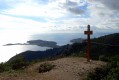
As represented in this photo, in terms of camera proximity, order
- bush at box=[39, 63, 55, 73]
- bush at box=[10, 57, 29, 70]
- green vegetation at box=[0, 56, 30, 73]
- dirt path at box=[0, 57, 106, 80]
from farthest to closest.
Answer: bush at box=[10, 57, 29, 70]
green vegetation at box=[0, 56, 30, 73]
bush at box=[39, 63, 55, 73]
dirt path at box=[0, 57, 106, 80]

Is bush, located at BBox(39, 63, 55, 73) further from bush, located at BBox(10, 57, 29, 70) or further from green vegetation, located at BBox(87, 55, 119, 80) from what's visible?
green vegetation, located at BBox(87, 55, 119, 80)

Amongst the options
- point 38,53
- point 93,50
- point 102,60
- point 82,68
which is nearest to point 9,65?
point 82,68

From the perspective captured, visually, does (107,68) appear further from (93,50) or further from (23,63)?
(93,50)

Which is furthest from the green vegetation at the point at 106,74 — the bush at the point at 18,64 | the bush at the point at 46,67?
the bush at the point at 18,64

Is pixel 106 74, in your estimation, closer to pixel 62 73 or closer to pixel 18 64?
pixel 62 73

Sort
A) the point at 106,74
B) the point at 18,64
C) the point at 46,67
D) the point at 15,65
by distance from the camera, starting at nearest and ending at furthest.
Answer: the point at 106,74, the point at 46,67, the point at 15,65, the point at 18,64

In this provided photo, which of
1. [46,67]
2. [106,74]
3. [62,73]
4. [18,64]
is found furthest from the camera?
[18,64]

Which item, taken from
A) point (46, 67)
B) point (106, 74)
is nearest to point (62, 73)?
point (46, 67)

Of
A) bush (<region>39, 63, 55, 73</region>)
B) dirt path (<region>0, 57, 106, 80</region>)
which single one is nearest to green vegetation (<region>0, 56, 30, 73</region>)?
dirt path (<region>0, 57, 106, 80</region>)

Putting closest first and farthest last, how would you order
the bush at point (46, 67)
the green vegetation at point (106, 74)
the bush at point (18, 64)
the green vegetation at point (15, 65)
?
the green vegetation at point (106, 74) → the bush at point (46, 67) → the green vegetation at point (15, 65) → the bush at point (18, 64)

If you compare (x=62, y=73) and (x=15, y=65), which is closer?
(x=62, y=73)

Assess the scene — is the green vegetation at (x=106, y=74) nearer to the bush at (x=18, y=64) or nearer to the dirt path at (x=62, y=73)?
the dirt path at (x=62, y=73)

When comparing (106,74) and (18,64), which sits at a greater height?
(106,74)

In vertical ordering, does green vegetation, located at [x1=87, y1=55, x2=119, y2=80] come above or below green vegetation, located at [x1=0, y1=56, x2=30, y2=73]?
above
